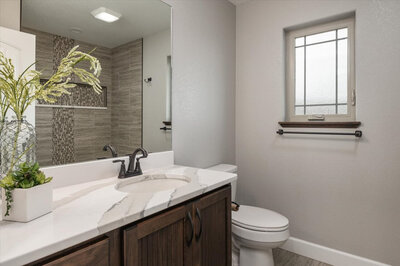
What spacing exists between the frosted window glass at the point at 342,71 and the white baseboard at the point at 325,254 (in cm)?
125

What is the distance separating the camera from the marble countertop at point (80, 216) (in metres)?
0.61

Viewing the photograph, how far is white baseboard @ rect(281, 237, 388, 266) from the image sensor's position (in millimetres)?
1899

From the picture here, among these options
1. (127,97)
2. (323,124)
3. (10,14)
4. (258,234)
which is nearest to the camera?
(10,14)

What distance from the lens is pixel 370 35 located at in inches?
71.7

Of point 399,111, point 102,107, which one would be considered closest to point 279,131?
point 399,111

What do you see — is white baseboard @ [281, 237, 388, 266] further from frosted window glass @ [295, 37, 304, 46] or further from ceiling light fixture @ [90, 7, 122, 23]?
ceiling light fixture @ [90, 7, 122, 23]

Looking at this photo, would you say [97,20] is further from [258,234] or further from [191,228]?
[258,234]

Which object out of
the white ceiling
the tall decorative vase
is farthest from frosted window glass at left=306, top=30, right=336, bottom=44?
the tall decorative vase

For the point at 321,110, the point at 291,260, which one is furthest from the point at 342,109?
the point at 291,260

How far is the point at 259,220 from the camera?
1739mm

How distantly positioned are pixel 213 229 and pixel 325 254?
137cm

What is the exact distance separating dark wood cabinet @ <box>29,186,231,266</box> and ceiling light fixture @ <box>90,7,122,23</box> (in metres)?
1.15

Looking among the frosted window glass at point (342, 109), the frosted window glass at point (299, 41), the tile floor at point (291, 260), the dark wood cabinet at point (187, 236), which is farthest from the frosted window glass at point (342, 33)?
the tile floor at point (291, 260)

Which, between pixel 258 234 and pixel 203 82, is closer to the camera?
pixel 258 234
